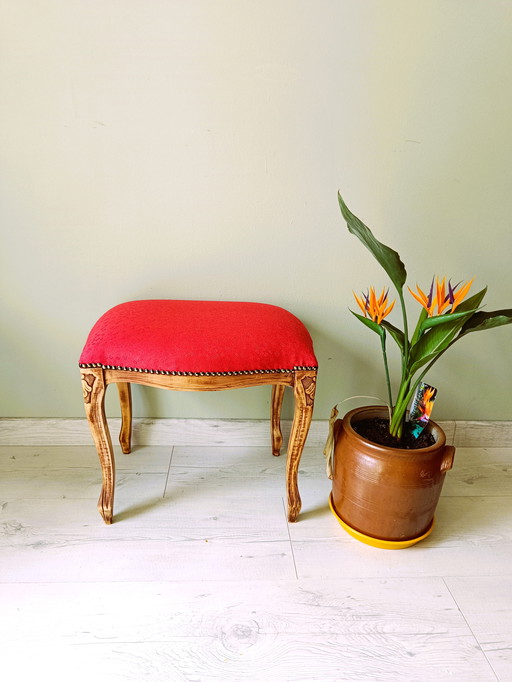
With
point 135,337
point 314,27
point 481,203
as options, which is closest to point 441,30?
point 314,27

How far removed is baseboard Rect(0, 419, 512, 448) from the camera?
5.07 feet

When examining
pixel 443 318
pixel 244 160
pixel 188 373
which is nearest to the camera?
pixel 443 318

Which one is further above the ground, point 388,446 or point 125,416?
point 388,446

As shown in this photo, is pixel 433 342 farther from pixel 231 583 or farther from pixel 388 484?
pixel 231 583

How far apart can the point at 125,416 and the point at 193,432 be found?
232mm

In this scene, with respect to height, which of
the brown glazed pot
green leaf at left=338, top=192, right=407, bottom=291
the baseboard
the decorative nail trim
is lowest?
the baseboard

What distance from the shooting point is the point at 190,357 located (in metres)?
1.06

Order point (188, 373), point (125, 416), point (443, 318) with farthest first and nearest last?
point (125, 416) < point (188, 373) < point (443, 318)

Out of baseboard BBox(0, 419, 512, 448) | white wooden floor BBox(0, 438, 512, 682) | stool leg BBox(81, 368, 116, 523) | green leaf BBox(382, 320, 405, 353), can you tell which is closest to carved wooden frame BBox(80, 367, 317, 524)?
stool leg BBox(81, 368, 116, 523)

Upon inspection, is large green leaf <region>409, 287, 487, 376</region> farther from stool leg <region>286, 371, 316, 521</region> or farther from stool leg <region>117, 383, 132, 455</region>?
stool leg <region>117, 383, 132, 455</region>

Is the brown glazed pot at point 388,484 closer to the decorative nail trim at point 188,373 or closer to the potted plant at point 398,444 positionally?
the potted plant at point 398,444

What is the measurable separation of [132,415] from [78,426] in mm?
179

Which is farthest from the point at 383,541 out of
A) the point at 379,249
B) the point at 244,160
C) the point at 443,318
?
the point at 244,160

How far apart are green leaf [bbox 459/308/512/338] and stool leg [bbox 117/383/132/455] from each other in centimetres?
97
